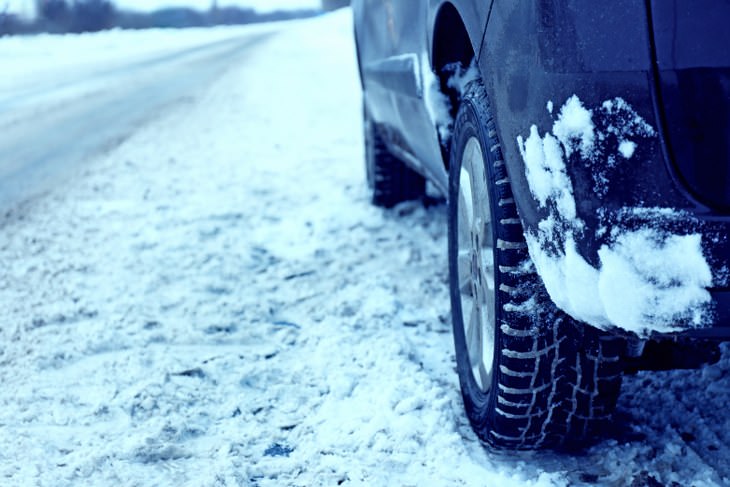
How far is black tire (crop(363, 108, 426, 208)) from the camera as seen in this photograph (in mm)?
4496

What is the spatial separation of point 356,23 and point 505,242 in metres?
3.09

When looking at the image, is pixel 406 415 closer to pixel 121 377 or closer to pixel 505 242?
pixel 505 242

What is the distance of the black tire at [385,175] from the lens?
450 centimetres

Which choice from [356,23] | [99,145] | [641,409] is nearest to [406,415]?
[641,409]

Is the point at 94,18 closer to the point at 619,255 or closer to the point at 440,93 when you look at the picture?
the point at 440,93

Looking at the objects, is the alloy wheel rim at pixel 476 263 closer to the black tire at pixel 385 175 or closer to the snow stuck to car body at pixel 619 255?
the snow stuck to car body at pixel 619 255

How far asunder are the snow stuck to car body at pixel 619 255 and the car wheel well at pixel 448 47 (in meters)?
0.80

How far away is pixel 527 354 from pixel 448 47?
99 centimetres

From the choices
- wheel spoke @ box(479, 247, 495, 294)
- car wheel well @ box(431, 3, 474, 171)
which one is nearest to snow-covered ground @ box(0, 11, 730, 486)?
wheel spoke @ box(479, 247, 495, 294)

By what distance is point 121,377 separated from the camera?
2527 millimetres

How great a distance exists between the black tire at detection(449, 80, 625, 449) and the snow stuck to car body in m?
0.28

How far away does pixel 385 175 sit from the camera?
4.53 m

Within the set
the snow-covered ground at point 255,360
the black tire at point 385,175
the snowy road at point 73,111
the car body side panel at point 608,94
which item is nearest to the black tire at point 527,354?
the snow-covered ground at point 255,360

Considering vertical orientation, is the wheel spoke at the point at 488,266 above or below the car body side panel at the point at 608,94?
below
